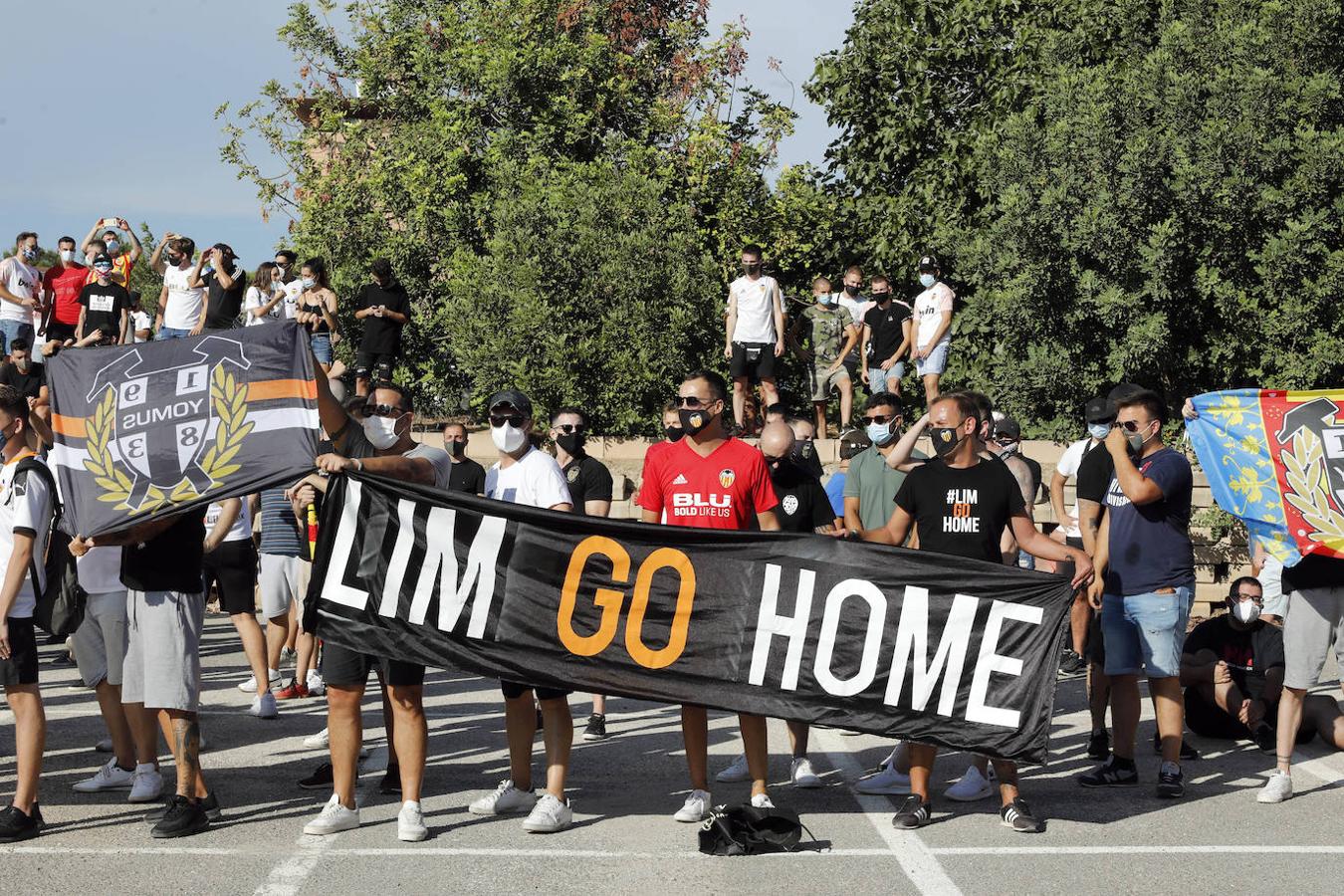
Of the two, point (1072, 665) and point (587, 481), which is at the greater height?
point (587, 481)

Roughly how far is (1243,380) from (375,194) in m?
12.9

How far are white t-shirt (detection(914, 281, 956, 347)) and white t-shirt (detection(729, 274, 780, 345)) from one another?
164cm

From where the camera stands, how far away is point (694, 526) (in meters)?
7.80

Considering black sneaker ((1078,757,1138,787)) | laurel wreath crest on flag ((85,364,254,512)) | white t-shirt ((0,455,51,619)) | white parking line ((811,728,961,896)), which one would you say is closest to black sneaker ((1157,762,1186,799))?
black sneaker ((1078,757,1138,787))

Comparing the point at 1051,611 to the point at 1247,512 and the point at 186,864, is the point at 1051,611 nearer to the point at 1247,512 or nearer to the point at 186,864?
the point at 1247,512

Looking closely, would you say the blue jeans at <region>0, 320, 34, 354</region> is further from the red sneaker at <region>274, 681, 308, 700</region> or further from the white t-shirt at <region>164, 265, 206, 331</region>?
the red sneaker at <region>274, 681, 308, 700</region>

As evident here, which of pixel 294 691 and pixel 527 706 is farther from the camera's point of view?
pixel 294 691

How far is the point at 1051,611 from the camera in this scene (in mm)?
7516

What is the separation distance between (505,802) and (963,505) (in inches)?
115

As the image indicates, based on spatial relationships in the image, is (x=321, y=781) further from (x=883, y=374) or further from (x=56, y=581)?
(x=883, y=374)

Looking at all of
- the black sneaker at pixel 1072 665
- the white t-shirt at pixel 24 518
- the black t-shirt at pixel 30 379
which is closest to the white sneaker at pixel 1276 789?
the black sneaker at pixel 1072 665

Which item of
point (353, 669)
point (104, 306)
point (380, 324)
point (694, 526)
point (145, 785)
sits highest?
point (104, 306)

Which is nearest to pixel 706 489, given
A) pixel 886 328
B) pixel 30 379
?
pixel 886 328

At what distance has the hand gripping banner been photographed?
8.61 meters
